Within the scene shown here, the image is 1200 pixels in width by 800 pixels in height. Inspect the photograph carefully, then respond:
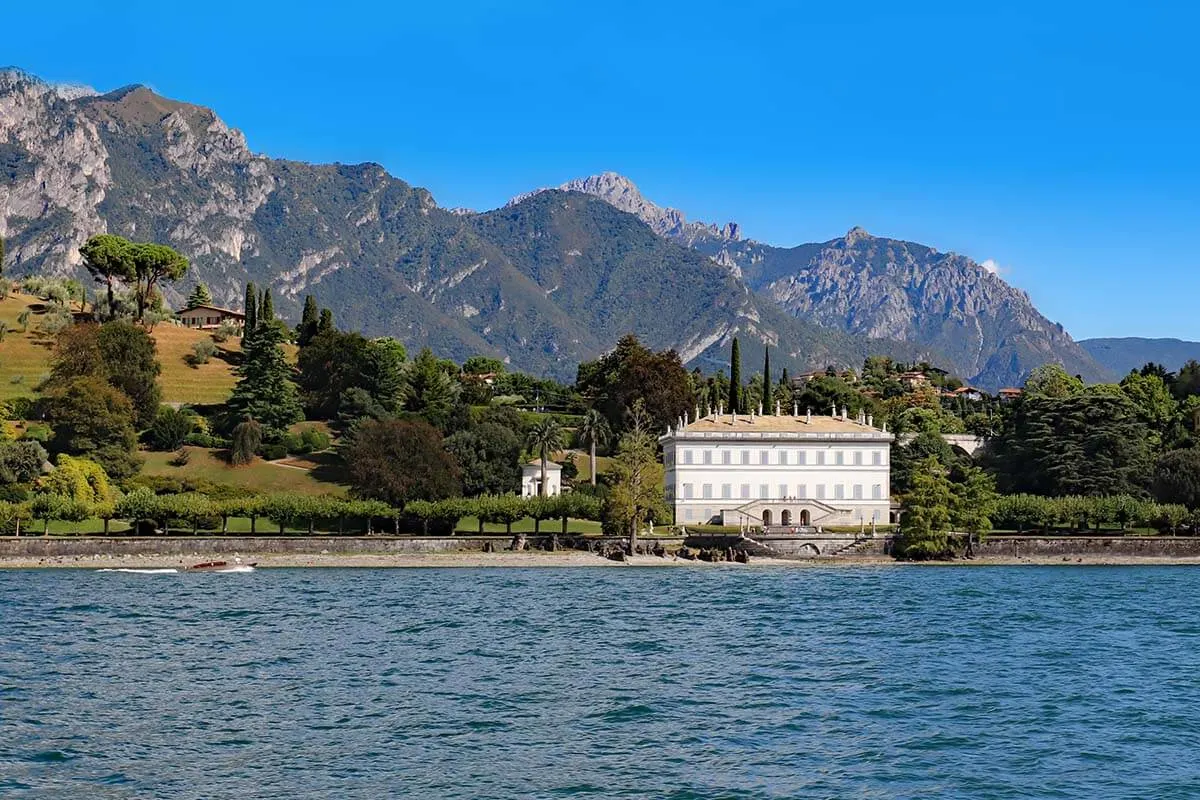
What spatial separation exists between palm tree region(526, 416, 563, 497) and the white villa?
920cm

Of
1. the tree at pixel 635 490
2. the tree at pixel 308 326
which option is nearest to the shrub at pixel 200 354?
the tree at pixel 308 326

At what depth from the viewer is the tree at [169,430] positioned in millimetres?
102562

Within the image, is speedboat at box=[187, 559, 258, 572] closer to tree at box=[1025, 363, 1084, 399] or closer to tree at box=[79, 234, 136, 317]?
tree at box=[79, 234, 136, 317]

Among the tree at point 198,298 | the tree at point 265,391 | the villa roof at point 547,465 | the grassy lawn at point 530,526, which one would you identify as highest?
the tree at point 198,298

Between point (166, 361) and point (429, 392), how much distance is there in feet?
102

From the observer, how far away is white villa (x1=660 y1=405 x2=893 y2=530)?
93.2 meters

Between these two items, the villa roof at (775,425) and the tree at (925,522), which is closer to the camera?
the tree at (925,522)

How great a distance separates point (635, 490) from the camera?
260 feet

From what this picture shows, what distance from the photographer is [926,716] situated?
28.8m

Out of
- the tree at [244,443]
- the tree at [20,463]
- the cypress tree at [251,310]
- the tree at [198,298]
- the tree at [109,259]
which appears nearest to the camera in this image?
the tree at [20,463]

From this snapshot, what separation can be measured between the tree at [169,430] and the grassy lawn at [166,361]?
38.5ft

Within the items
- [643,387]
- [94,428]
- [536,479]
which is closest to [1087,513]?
[536,479]

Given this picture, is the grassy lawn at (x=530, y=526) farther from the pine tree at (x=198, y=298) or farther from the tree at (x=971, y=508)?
the pine tree at (x=198, y=298)

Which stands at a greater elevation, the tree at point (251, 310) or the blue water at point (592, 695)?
the tree at point (251, 310)
